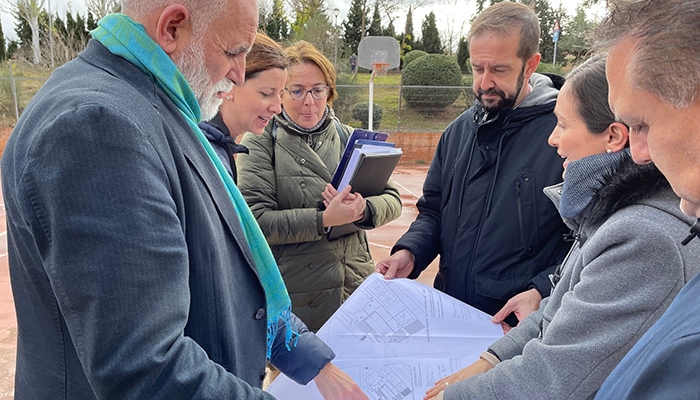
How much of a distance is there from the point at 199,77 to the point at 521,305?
138 cm

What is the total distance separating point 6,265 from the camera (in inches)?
248

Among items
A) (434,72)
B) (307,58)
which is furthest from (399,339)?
(434,72)

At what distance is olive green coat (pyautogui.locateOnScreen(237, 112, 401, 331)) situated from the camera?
2.52 meters

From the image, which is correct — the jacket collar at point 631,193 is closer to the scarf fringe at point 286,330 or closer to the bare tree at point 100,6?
the scarf fringe at point 286,330

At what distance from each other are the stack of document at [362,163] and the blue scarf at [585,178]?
3.56 ft

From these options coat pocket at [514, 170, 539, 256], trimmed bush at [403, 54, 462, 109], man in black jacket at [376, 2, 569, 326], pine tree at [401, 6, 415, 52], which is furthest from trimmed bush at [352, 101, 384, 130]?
coat pocket at [514, 170, 539, 256]

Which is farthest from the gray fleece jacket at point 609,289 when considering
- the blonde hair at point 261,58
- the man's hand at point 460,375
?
the blonde hair at point 261,58

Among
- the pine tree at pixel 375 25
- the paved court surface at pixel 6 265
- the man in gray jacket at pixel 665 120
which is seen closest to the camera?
the man in gray jacket at pixel 665 120

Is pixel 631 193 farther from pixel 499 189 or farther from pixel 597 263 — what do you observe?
pixel 499 189

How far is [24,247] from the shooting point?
107 cm

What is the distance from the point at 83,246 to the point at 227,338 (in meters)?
0.42

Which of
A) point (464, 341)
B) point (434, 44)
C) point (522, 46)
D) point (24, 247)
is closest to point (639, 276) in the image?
point (464, 341)

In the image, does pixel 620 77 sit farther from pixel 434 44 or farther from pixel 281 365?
pixel 434 44

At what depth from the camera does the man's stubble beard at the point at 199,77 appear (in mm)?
1254
